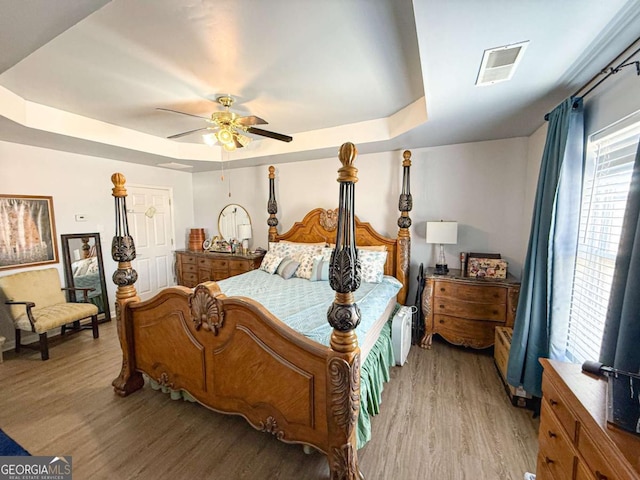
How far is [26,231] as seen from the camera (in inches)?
126

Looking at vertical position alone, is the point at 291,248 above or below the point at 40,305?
above

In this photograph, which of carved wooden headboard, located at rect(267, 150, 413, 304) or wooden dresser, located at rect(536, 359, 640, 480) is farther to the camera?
carved wooden headboard, located at rect(267, 150, 413, 304)

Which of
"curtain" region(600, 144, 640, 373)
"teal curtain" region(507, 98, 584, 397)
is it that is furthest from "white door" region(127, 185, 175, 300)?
"curtain" region(600, 144, 640, 373)

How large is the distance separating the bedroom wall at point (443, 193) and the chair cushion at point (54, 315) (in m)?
2.73

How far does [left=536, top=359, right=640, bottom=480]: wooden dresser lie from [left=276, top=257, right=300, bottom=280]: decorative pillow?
2.46 m

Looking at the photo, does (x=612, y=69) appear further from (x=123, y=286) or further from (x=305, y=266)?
(x=123, y=286)

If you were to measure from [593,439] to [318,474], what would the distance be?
1.38 m

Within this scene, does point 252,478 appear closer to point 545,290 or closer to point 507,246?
point 545,290

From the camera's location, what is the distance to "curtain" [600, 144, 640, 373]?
1.10 m

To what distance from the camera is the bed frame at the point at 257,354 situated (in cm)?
139

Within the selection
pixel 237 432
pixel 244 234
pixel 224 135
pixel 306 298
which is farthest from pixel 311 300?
pixel 244 234

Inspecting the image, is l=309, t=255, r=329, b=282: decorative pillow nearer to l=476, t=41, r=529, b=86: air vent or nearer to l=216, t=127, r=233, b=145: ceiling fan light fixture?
l=216, t=127, r=233, b=145: ceiling fan light fixture

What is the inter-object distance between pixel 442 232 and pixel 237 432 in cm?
276

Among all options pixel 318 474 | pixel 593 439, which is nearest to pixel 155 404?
pixel 318 474
